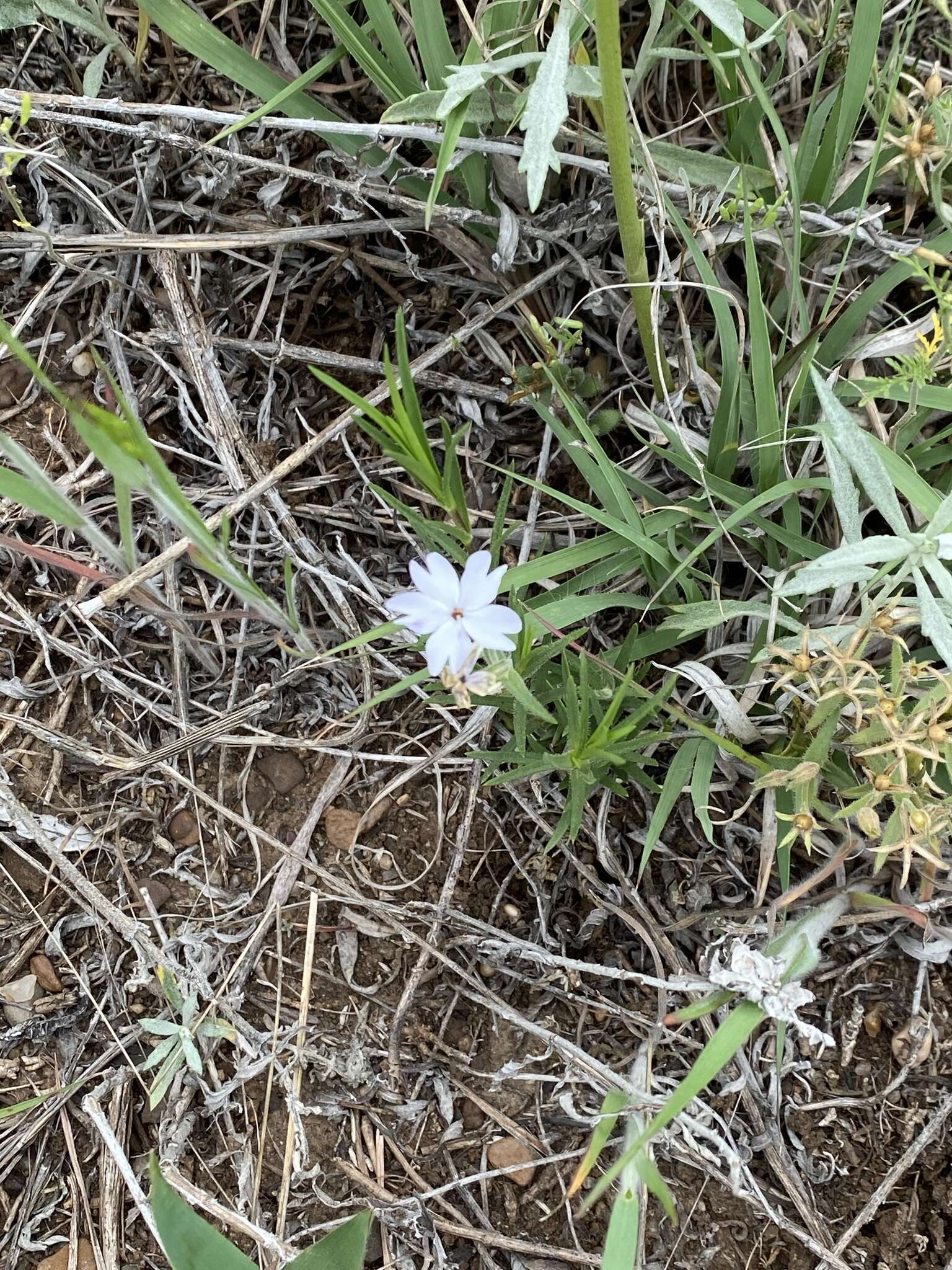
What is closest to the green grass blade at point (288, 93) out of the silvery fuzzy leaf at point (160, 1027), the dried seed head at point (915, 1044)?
the silvery fuzzy leaf at point (160, 1027)

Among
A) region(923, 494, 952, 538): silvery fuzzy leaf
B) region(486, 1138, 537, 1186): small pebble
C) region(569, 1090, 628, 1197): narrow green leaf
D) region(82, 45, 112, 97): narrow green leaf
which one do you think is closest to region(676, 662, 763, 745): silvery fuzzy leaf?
region(923, 494, 952, 538): silvery fuzzy leaf

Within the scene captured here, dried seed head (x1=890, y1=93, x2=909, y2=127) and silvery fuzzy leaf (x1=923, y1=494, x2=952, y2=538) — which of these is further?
dried seed head (x1=890, y1=93, x2=909, y2=127)

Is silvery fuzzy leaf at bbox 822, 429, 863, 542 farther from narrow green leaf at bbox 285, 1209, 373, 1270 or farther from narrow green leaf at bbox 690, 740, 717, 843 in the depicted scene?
narrow green leaf at bbox 285, 1209, 373, 1270

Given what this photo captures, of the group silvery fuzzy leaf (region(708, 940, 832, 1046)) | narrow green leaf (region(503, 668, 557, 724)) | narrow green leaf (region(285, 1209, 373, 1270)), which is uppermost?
narrow green leaf (region(503, 668, 557, 724))

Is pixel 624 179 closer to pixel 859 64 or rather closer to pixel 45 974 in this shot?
pixel 859 64

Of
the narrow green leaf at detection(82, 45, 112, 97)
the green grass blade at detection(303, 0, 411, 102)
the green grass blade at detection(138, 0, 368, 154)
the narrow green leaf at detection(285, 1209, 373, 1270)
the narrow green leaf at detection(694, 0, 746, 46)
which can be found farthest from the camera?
the narrow green leaf at detection(82, 45, 112, 97)

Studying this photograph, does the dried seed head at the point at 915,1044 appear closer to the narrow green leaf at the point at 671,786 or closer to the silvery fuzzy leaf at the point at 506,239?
the narrow green leaf at the point at 671,786

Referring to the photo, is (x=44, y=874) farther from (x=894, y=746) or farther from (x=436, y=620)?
(x=894, y=746)
